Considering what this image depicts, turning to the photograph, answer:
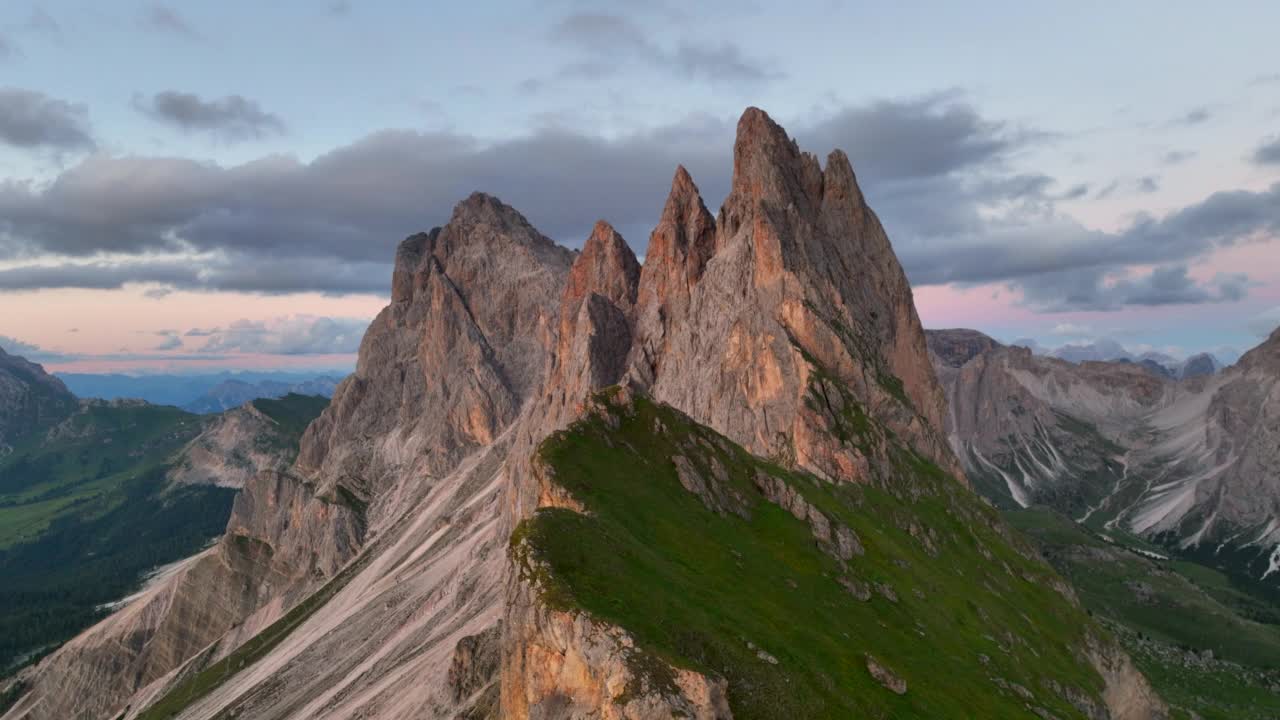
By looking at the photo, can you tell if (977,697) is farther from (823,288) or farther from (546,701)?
(823,288)

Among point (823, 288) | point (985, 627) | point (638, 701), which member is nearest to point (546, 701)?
point (638, 701)

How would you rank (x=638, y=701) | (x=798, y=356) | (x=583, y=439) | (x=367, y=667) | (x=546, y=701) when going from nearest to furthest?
(x=638, y=701)
(x=546, y=701)
(x=583, y=439)
(x=798, y=356)
(x=367, y=667)

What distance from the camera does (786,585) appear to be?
65375 mm

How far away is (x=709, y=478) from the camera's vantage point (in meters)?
79.8

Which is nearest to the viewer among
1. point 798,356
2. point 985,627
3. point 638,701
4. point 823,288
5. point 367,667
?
point 638,701

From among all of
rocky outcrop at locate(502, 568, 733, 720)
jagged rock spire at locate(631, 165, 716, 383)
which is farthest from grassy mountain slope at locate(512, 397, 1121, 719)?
jagged rock spire at locate(631, 165, 716, 383)

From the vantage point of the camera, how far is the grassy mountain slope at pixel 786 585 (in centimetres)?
4584

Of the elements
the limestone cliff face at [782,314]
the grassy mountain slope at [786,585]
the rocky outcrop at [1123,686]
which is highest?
the limestone cliff face at [782,314]

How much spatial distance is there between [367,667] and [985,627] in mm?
109336

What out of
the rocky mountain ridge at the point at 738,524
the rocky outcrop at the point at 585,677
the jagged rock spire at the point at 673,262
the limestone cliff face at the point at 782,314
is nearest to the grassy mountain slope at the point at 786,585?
the rocky mountain ridge at the point at 738,524

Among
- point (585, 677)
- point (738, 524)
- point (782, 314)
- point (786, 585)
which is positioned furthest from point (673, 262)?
point (585, 677)

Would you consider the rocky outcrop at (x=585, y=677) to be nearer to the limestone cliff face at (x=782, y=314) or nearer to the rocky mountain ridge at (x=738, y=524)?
the rocky mountain ridge at (x=738, y=524)

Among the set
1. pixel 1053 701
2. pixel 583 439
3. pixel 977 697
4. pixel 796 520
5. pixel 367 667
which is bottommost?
pixel 367 667

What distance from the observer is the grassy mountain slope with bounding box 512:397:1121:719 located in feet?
150
